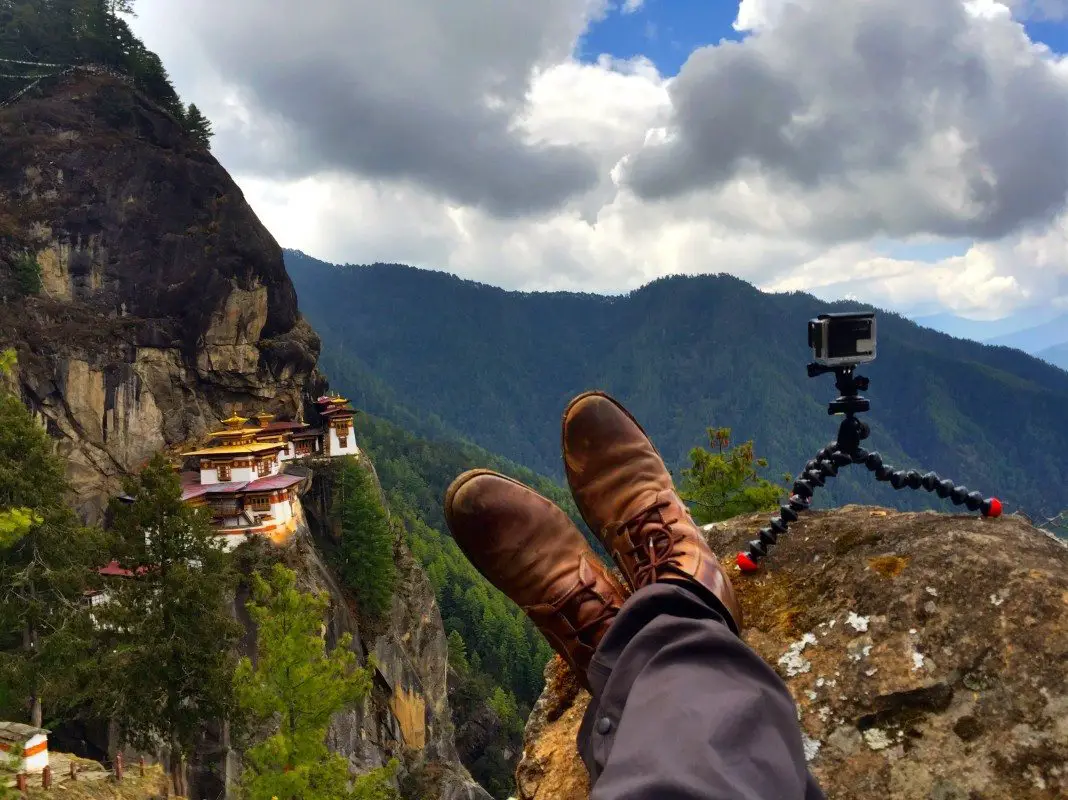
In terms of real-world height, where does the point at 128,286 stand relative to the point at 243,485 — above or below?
above

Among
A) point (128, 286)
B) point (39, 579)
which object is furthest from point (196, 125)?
point (39, 579)


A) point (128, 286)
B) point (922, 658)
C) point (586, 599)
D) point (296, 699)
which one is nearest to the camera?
point (922, 658)

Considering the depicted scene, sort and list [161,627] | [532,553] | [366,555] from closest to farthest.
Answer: [532,553] → [161,627] → [366,555]

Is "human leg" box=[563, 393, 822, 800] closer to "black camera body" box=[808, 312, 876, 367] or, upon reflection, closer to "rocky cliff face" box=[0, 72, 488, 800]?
"black camera body" box=[808, 312, 876, 367]

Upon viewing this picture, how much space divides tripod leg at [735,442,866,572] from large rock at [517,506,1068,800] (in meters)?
0.17

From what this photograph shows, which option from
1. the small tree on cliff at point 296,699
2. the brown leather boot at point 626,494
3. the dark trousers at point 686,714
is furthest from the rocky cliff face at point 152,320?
the dark trousers at point 686,714

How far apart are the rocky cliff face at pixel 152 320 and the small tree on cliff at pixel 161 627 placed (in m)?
12.1

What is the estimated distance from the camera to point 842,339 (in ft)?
10.0

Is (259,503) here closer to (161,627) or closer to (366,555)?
(366,555)

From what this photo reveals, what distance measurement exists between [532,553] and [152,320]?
3581 cm

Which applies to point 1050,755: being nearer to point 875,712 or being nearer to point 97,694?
point 875,712

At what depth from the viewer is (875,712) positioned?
7.66 ft

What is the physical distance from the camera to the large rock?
82.1 inches

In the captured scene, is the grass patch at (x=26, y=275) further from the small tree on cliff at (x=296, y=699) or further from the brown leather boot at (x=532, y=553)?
the brown leather boot at (x=532, y=553)
